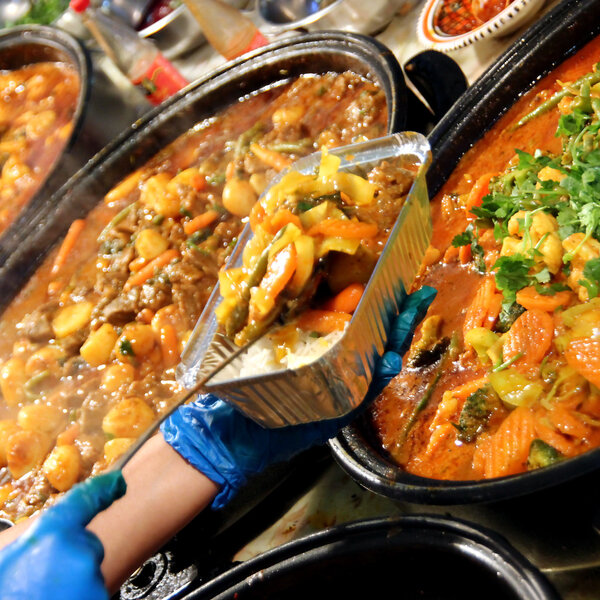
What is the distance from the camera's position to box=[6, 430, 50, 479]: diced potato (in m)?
3.06

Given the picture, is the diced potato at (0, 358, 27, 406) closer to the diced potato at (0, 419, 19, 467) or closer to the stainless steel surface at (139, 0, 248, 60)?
the diced potato at (0, 419, 19, 467)

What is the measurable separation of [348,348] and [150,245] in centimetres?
232

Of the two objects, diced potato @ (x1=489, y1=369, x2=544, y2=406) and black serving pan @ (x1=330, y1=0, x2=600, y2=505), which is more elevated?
black serving pan @ (x1=330, y1=0, x2=600, y2=505)

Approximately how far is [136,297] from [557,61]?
2.49 meters

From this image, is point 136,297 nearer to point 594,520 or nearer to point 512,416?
point 512,416

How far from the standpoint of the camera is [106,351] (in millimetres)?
3318

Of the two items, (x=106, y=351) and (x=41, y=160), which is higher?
(x=41, y=160)

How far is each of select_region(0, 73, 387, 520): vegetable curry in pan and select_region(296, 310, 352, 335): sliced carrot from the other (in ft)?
4.74

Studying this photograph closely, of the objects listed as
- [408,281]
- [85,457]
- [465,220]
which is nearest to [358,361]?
[408,281]

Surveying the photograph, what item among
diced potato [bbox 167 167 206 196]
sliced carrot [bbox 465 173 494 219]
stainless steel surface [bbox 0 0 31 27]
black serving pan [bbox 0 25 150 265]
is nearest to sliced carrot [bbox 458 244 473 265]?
sliced carrot [bbox 465 173 494 219]

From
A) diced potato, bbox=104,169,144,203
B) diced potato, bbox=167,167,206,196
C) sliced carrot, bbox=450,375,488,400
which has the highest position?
diced potato, bbox=104,169,144,203

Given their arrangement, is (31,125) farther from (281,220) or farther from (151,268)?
(281,220)

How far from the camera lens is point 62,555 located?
123 cm

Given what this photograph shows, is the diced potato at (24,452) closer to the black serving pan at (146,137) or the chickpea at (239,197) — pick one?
the black serving pan at (146,137)
